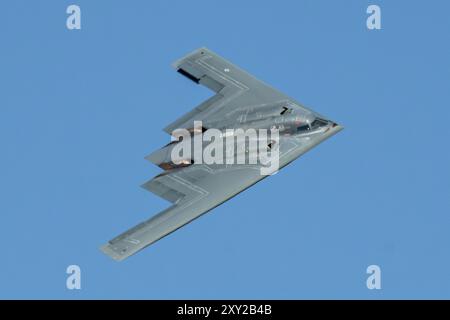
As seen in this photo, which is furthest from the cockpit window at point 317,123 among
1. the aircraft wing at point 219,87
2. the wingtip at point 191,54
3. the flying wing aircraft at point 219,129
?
the wingtip at point 191,54

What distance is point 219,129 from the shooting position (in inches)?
2537

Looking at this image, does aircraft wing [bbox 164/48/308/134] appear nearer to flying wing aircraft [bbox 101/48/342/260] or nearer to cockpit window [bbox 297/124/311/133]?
flying wing aircraft [bbox 101/48/342/260]

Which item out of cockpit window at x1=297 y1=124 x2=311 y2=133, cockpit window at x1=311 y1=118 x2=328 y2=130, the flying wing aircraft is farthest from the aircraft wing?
cockpit window at x1=297 y1=124 x2=311 y2=133

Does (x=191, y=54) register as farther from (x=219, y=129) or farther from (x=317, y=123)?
(x=317, y=123)

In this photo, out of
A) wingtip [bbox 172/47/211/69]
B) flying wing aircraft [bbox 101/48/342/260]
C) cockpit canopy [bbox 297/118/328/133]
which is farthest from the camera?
wingtip [bbox 172/47/211/69]

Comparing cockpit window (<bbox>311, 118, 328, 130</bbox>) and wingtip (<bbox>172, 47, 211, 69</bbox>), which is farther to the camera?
wingtip (<bbox>172, 47, 211, 69</bbox>)

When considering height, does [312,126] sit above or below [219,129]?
below

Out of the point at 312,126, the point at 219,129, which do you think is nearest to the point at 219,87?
the point at 219,129

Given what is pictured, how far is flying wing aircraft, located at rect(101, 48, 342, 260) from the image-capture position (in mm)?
58938

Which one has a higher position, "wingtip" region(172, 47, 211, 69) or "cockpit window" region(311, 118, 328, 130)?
"wingtip" region(172, 47, 211, 69)

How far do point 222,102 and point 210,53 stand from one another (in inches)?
169

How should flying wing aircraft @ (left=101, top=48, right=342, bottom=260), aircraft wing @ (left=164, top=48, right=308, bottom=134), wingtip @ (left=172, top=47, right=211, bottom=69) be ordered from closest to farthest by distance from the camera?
flying wing aircraft @ (left=101, top=48, right=342, bottom=260)
aircraft wing @ (left=164, top=48, right=308, bottom=134)
wingtip @ (left=172, top=47, right=211, bottom=69)

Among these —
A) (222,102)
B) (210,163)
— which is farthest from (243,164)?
(222,102)

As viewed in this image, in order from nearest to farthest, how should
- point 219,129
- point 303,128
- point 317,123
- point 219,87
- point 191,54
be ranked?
point 303,128 < point 317,123 < point 219,129 < point 219,87 < point 191,54
